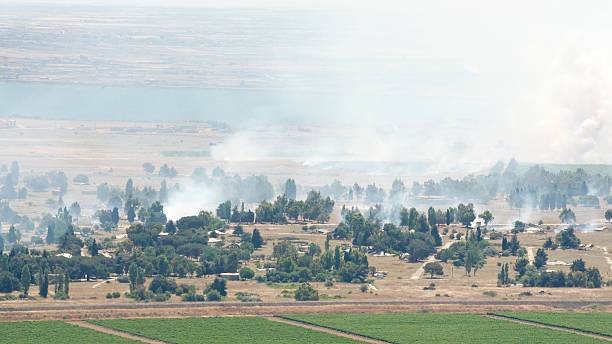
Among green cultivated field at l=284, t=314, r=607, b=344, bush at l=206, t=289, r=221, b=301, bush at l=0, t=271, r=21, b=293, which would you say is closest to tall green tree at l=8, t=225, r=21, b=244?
bush at l=0, t=271, r=21, b=293

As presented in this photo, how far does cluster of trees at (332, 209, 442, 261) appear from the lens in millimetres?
183575

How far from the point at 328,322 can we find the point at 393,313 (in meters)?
8.92

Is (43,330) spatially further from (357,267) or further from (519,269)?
(519,269)

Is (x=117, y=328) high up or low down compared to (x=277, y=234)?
down

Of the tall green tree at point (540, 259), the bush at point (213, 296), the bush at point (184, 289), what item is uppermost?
the tall green tree at point (540, 259)

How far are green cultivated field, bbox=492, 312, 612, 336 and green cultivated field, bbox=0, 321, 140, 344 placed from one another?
39.8 meters

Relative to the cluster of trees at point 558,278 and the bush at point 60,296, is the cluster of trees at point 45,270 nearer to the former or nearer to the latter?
the bush at point 60,296

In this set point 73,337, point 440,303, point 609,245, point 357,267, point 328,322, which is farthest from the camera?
point 609,245

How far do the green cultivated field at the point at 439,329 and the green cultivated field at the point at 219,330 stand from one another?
13.3 ft

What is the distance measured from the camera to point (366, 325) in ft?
442

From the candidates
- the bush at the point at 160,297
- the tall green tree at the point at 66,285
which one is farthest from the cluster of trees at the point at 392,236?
the tall green tree at the point at 66,285

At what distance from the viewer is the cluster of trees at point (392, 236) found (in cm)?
18357

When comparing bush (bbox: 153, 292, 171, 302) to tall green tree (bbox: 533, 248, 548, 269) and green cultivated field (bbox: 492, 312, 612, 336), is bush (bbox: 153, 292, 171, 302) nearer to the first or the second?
green cultivated field (bbox: 492, 312, 612, 336)

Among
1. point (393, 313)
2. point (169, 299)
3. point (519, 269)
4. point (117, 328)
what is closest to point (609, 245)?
point (519, 269)
